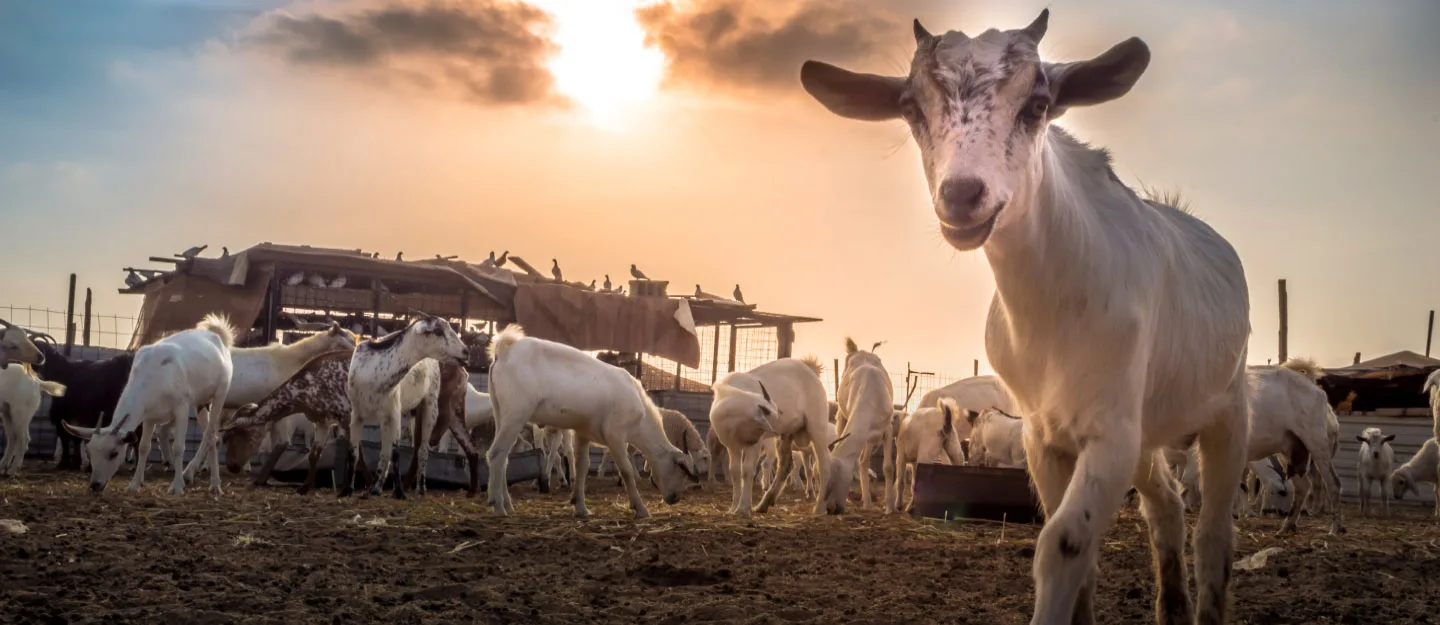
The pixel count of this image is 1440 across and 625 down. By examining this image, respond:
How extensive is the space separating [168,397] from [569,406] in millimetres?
4521

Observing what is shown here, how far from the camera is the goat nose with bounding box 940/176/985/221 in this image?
2854 mm

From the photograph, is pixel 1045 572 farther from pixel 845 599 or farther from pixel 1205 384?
pixel 845 599

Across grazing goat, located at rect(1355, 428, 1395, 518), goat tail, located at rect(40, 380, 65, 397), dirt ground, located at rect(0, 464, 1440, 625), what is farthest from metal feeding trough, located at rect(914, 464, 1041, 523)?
goat tail, located at rect(40, 380, 65, 397)

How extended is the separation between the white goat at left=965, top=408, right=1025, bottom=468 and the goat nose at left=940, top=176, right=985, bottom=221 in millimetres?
12486

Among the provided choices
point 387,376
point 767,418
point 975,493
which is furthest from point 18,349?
point 975,493

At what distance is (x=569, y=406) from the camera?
36.0 ft

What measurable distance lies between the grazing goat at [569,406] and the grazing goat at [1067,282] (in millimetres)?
7262

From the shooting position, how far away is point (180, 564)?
5.78m

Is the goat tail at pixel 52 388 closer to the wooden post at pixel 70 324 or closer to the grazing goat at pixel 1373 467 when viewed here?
the wooden post at pixel 70 324

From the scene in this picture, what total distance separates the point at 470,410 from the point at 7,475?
6.67 m

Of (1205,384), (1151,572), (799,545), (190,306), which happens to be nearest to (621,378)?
(799,545)

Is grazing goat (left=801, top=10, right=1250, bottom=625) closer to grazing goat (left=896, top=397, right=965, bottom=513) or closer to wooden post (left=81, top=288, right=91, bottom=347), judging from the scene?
grazing goat (left=896, top=397, right=965, bottom=513)

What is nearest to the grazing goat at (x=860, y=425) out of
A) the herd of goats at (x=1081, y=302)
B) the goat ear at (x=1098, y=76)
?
the herd of goats at (x=1081, y=302)

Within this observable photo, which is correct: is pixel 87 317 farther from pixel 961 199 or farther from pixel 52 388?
pixel 961 199
